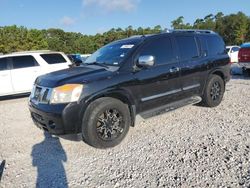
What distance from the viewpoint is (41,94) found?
5.02 meters

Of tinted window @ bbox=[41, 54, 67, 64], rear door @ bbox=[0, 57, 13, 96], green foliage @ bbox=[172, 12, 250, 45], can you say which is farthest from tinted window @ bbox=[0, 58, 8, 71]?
green foliage @ bbox=[172, 12, 250, 45]

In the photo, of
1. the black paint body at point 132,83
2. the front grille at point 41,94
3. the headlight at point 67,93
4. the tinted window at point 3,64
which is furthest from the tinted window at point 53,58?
the headlight at point 67,93

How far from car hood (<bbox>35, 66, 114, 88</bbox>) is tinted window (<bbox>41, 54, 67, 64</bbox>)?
5716mm

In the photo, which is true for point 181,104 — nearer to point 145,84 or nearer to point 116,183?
point 145,84

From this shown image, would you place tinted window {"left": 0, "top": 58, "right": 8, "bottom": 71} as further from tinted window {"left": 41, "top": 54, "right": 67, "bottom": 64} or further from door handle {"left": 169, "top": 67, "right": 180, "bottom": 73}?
door handle {"left": 169, "top": 67, "right": 180, "bottom": 73}

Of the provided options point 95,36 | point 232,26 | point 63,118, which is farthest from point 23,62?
point 95,36

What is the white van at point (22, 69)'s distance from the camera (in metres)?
10.2

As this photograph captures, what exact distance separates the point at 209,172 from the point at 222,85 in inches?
156

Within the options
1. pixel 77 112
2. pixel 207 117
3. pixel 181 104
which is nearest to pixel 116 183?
pixel 77 112

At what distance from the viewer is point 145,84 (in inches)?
215

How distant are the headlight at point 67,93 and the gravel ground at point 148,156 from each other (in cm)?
64

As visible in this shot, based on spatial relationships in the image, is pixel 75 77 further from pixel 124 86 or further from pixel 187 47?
pixel 187 47

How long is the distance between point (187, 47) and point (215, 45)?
120 cm

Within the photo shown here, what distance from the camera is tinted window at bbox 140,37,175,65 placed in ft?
18.7
